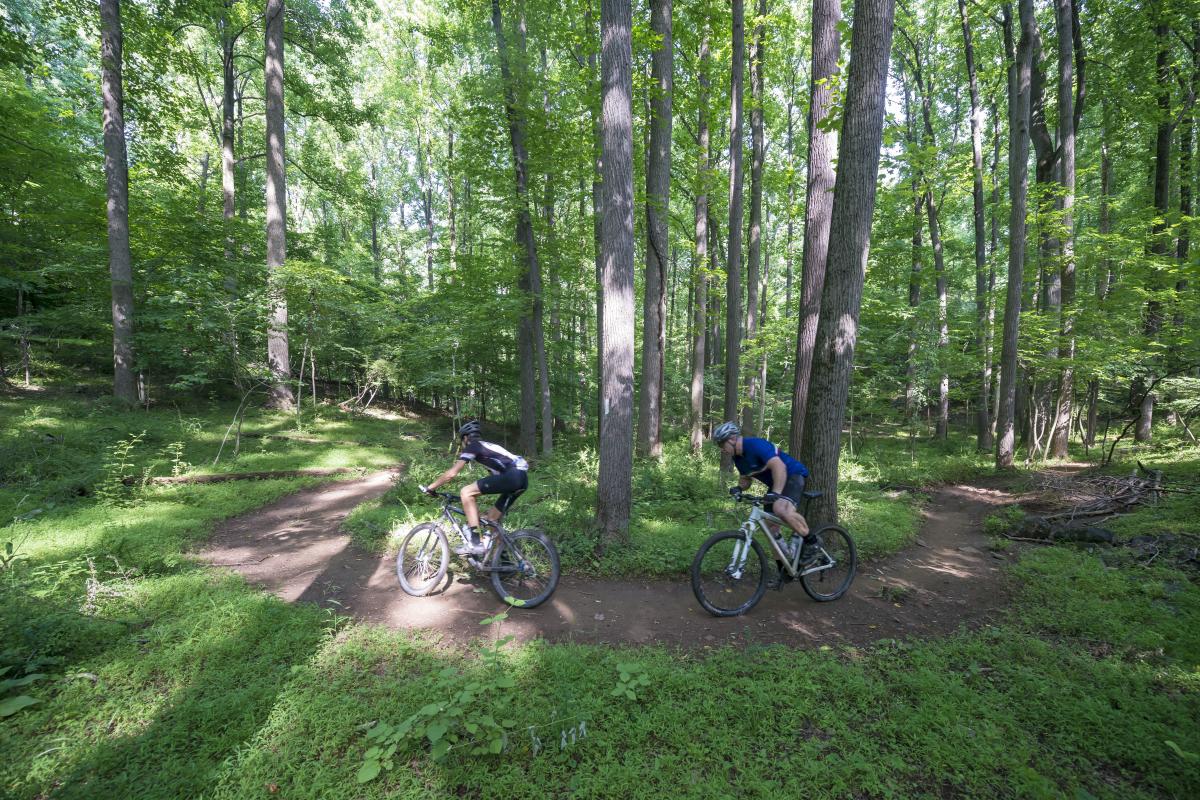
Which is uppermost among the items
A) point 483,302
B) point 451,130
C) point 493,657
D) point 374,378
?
point 451,130

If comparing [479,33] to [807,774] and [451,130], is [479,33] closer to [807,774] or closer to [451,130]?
[451,130]

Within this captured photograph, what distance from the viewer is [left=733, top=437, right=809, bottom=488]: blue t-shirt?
4.78m

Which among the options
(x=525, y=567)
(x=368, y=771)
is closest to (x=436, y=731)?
(x=368, y=771)

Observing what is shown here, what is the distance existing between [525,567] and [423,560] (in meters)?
1.23

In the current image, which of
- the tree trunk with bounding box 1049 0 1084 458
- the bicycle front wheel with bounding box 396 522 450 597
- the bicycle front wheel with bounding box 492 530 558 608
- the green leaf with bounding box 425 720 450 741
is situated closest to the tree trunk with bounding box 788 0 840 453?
the bicycle front wheel with bounding box 492 530 558 608

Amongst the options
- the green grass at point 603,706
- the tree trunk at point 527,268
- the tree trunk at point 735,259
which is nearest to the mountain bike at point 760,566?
the green grass at point 603,706

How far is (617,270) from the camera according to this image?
5848mm

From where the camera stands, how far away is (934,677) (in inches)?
131

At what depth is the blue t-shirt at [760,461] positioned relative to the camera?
4.78 metres

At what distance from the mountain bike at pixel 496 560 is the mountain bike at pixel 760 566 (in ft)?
5.37

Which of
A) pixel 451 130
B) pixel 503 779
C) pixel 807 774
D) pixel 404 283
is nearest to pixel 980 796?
pixel 807 774

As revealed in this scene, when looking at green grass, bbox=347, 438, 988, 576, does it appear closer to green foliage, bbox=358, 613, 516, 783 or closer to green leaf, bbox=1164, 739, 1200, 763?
green foliage, bbox=358, 613, 516, 783

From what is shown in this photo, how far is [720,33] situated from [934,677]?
1299cm

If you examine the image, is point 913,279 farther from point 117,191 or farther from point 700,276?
point 117,191
